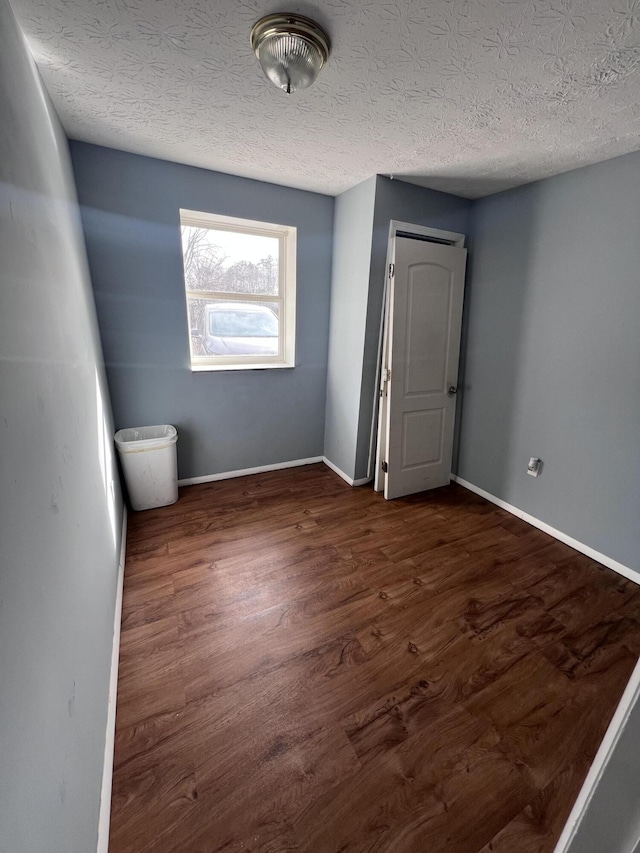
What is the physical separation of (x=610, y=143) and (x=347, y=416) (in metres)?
2.26

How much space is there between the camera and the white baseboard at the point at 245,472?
9.98ft

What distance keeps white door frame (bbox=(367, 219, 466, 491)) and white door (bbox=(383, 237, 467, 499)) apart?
0.26 ft

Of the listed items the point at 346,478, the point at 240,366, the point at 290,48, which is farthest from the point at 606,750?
the point at 240,366

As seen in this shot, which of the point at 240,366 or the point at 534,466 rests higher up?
the point at 240,366

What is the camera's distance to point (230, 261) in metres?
2.84

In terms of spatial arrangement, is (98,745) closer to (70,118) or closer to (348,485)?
(348,485)

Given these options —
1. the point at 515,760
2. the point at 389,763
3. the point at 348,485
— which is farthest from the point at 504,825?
the point at 348,485

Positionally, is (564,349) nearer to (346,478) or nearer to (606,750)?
(346,478)

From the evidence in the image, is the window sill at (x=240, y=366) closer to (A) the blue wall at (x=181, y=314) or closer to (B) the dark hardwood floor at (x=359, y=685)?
(A) the blue wall at (x=181, y=314)

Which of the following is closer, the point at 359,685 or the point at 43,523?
the point at 43,523

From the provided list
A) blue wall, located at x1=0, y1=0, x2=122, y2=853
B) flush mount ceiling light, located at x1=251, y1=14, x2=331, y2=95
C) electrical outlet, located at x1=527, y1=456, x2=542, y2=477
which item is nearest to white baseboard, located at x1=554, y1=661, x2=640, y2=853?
blue wall, located at x1=0, y1=0, x2=122, y2=853

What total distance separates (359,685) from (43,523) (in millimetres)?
1321

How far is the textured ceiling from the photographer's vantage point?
1.13 metres

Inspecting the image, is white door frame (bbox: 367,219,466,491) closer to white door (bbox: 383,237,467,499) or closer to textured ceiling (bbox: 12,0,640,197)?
white door (bbox: 383,237,467,499)
